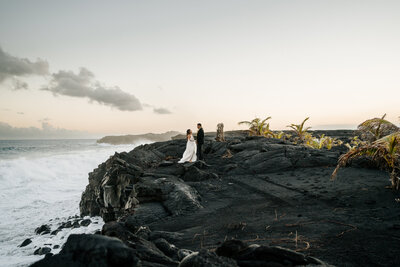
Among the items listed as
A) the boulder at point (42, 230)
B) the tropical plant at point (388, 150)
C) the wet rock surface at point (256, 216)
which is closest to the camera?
the wet rock surface at point (256, 216)

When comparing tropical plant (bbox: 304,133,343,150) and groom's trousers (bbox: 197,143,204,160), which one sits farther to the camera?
groom's trousers (bbox: 197,143,204,160)

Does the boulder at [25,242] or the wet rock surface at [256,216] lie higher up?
the wet rock surface at [256,216]

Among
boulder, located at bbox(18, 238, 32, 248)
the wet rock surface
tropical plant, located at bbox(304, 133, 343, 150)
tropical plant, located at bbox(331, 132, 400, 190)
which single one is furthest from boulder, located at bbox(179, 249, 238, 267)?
tropical plant, located at bbox(304, 133, 343, 150)

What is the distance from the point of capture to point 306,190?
6238 millimetres

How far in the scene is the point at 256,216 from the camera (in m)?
4.85

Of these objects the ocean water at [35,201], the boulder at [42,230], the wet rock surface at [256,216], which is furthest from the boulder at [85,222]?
the boulder at [42,230]

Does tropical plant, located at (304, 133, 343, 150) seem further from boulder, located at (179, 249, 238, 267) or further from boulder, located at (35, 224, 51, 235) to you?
boulder, located at (35, 224, 51, 235)

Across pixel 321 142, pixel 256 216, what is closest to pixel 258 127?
pixel 321 142

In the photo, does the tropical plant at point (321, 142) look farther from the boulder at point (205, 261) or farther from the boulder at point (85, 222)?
the boulder at point (85, 222)

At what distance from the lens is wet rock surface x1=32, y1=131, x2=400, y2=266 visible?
2.27 meters

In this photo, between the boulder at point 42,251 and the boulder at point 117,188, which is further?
the boulder at point 117,188

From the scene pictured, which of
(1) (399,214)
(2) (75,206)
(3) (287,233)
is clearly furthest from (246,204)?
(2) (75,206)

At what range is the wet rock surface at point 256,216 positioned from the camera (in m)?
2.27

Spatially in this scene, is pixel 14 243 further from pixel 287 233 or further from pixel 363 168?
pixel 363 168
